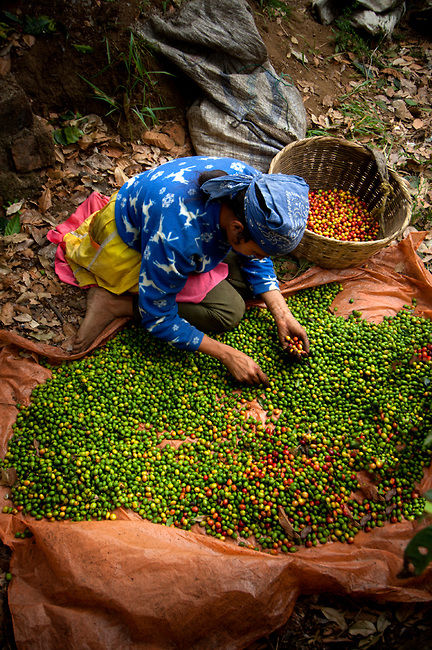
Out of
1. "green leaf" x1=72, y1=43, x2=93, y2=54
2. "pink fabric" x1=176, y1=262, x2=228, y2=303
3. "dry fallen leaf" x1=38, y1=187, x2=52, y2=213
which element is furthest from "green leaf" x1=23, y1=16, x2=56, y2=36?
"pink fabric" x1=176, y1=262, x2=228, y2=303

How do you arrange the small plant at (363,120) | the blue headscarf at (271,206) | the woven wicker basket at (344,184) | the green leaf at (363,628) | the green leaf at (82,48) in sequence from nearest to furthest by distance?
the blue headscarf at (271,206), the green leaf at (363,628), the woven wicker basket at (344,184), the green leaf at (82,48), the small plant at (363,120)

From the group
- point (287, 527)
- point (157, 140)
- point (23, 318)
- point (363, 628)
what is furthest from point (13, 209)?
point (363, 628)

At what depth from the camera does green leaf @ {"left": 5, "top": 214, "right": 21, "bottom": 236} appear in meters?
4.47

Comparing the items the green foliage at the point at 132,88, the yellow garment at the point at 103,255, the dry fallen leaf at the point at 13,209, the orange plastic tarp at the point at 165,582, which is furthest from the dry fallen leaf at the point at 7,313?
the green foliage at the point at 132,88

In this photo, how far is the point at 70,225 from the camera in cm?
452

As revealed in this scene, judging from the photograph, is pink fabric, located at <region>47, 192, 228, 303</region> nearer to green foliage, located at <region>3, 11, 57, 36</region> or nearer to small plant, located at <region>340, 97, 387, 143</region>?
green foliage, located at <region>3, 11, 57, 36</region>

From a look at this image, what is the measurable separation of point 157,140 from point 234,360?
318cm

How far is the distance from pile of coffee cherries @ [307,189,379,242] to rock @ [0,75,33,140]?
3.05 meters

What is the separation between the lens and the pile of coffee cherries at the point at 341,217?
187 inches

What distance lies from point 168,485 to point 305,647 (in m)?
1.32

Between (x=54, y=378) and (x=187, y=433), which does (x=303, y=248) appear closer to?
(x=187, y=433)

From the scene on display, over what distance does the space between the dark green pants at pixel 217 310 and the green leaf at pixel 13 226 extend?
1957 mm

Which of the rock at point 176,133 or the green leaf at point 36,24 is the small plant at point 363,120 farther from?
the green leaf at point 36,24

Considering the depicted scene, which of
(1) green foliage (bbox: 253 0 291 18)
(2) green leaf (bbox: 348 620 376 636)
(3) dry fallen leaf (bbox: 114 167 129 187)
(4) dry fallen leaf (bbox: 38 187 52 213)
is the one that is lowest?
(2) green leaf (bbox: 348 620 376 636)
